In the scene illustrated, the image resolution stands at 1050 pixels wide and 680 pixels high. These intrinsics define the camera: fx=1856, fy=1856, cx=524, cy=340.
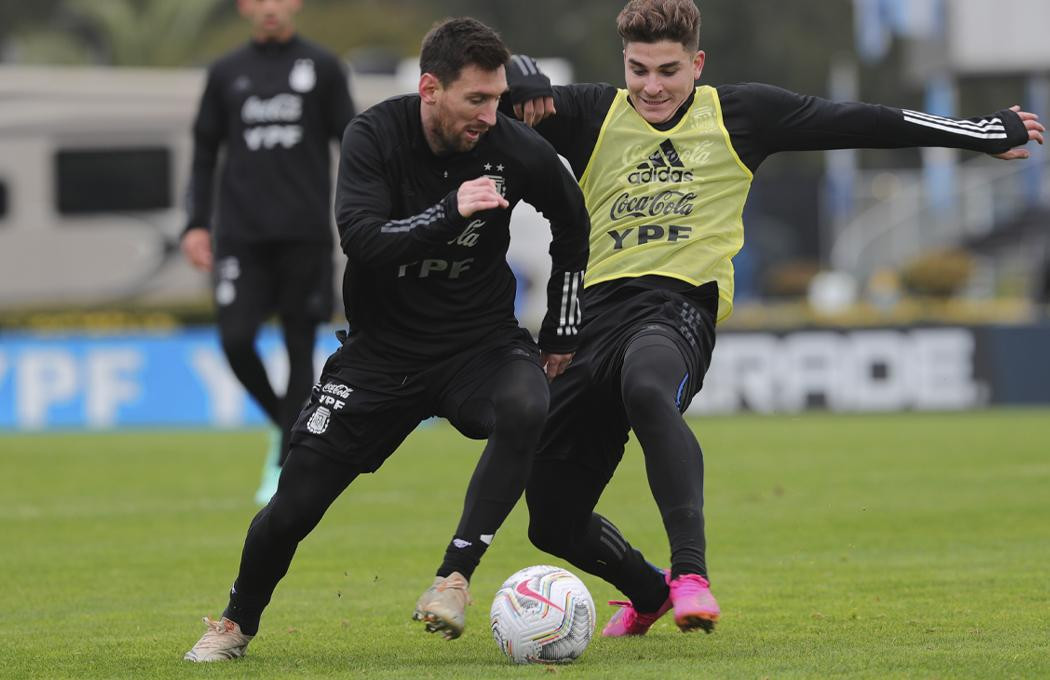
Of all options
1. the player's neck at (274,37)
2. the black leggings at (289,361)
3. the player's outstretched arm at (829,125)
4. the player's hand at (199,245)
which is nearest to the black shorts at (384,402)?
the player's outstretched arm at (829,125)

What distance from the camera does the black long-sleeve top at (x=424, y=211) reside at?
18.7 feet

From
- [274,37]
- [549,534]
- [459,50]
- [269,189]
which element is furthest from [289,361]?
[459,50]

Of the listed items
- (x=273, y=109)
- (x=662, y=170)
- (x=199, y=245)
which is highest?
(x=273, y=109)

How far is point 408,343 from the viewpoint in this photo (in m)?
5.84

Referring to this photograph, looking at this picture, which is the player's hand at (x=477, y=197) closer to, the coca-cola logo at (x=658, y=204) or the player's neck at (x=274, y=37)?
the coca-cola logo at (x=658, y=204)

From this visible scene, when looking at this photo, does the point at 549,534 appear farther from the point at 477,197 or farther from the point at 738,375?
the point at 738,375

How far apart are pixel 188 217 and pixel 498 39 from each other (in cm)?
459

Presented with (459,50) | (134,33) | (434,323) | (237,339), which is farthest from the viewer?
(134,33)

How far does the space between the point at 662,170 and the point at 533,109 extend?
506mm

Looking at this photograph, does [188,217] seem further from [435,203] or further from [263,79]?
[435,203]

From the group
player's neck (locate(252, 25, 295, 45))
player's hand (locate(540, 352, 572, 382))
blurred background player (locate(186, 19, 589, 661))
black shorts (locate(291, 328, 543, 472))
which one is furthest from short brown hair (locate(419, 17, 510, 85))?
player's neck (locate(252, 25, 295, 45))

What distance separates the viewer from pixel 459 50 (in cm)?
546

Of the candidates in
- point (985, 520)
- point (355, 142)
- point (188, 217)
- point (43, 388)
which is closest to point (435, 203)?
point (355, 142)

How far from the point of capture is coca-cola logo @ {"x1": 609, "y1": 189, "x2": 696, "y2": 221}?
632 centimetres
